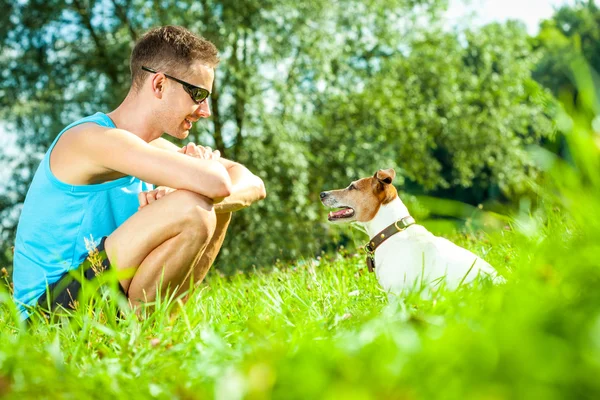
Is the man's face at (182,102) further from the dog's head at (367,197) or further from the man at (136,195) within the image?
the dog's head at (367,197)

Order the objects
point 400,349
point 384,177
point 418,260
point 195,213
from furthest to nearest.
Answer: point 384,177 → point 418,260 → point 195,213 → point 400,349

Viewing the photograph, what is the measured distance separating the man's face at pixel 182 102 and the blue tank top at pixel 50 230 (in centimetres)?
39

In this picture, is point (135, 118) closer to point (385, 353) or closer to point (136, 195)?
point (136, 195)

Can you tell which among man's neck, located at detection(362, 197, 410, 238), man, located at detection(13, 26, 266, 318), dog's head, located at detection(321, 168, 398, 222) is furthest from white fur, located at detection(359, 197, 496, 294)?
man, located at detection(13, 26, 266, 318)

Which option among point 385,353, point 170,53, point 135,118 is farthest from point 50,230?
point 385,353

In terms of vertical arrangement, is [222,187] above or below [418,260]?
above

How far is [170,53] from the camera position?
3627 mm

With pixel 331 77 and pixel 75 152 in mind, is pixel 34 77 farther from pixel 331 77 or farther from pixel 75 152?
pixel 75 152

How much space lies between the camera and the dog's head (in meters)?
3.94

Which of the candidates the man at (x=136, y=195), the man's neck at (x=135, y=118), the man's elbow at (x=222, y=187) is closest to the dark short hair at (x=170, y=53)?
the man at (x=136, y=195)

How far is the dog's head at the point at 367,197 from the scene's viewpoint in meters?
3.94

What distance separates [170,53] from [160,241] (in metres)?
1.19

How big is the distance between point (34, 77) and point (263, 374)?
38.2 ft

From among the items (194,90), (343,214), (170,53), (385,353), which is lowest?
(343,214)
